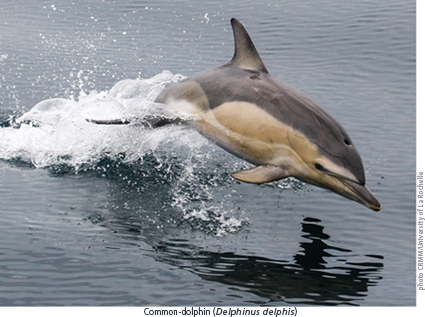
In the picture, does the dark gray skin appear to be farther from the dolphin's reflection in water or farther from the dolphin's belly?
the dolphin's reflection in water

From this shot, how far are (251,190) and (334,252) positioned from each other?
2290mm

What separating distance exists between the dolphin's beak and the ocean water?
670 mm

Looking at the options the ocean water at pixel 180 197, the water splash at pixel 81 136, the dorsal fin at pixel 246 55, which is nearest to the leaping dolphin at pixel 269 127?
the dorsal fin at pixel 246 55

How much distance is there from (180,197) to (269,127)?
1.94 m

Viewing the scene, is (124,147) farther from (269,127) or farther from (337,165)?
(337,165)

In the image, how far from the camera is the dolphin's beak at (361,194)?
8062mm

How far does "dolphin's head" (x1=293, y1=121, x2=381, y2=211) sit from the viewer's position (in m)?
8.05

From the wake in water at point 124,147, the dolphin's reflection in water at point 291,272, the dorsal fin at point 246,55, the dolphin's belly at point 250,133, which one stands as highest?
the dorsal fin at point 246,55

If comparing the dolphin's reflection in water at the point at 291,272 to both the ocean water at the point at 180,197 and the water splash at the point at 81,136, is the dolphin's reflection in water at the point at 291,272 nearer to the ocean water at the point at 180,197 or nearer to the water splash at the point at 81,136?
the ocean water at the point at 180,197

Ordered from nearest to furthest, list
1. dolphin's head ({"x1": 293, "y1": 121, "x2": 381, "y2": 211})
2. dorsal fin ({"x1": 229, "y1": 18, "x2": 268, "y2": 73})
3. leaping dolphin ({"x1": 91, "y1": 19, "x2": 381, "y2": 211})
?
dolphin's head ({"x1": 293, "y1": 121, "x2": 381, "y2": 211}) → leaping dolphin ({"x1": 91, "y1": 19, "x2": 381, "y2": 211}) → dorsal fin ({"x1": 229, "y1": 18, "x2": 268, "y2": 73})

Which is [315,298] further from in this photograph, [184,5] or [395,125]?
[184,5]

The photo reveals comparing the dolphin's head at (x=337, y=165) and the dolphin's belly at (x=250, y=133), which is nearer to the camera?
the dolphin's head at (x=337, y=165)

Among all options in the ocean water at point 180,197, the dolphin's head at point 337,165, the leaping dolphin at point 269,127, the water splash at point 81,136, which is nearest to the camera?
the ocean water at point 180,197

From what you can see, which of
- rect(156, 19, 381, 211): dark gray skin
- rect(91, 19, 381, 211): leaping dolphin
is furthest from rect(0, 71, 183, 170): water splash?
rect(91, 19, 381, 211): leaping dolphin
